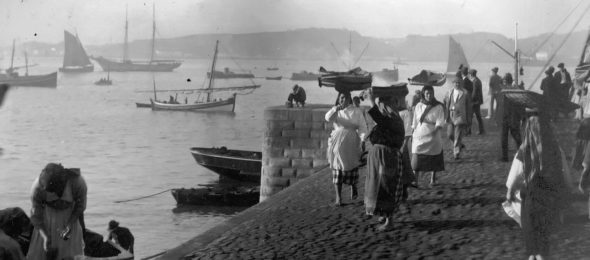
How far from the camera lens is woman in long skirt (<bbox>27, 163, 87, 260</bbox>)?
7234 millimetres

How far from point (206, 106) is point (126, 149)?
992 inches

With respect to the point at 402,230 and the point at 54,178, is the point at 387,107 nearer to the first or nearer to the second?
the point at 402,230

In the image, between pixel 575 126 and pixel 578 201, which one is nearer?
pixel 578 201

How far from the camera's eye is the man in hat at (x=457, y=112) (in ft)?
46.8

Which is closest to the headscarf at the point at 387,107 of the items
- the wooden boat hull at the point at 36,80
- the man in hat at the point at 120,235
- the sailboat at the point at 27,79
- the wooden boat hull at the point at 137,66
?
the man in hat at the point at 120,235

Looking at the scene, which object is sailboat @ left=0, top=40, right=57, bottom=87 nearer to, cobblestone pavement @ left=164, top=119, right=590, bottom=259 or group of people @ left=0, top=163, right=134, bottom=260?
cobblestone pavement @ left=164, top=119, right=590, bottom=259

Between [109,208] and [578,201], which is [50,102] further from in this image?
[578,201]

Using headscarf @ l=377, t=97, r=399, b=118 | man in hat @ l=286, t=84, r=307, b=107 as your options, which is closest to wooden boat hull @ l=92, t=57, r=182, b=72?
man in hat @ l=286, t=84, r=307, b=107

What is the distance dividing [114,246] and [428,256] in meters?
3.64

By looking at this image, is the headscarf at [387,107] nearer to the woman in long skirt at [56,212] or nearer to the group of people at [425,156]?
the group of people at [425,156]

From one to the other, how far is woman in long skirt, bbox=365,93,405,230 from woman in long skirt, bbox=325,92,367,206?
1344 mm

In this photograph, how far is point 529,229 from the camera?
674 centimetres

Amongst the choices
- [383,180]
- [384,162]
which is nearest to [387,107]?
[384,162]

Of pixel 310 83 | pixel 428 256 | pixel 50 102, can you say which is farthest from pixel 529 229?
pixel 310 83
